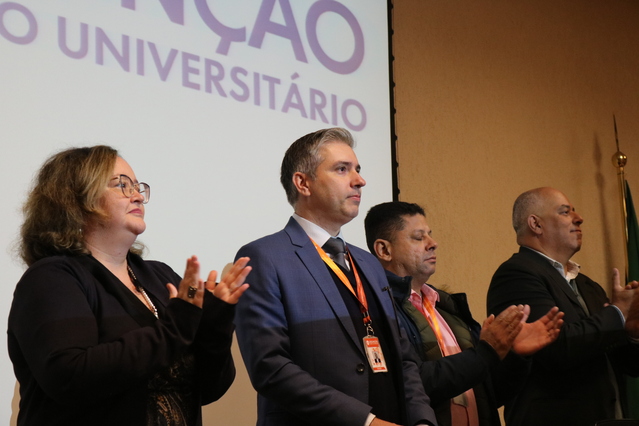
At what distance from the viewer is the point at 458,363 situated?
2.86 metres

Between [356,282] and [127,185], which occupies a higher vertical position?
[127,185]

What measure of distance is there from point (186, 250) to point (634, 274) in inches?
159

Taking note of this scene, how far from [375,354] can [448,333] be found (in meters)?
0.86

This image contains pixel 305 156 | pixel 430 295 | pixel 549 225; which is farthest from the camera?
pixel 549 225

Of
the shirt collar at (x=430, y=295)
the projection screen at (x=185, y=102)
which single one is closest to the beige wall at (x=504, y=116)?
the projection screen at (x=185, y=102)

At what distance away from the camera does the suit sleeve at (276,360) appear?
226 cm

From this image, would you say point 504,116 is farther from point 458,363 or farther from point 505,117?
point 458,363

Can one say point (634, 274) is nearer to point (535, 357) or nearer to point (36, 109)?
point (535, 357)

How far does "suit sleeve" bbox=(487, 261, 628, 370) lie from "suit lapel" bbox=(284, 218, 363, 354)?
1221mm

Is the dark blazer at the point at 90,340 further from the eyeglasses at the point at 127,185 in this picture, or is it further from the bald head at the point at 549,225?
the bald head at the point at 549,225

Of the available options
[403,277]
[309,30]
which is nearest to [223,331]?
[403,277]

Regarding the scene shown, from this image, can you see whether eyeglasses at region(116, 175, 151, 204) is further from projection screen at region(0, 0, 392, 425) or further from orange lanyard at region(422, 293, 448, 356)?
orange lanyard at region(422, 293, 448, 356)

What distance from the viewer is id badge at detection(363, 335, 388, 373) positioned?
2441 millimetres

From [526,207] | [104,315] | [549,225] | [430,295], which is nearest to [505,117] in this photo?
[526,207]
